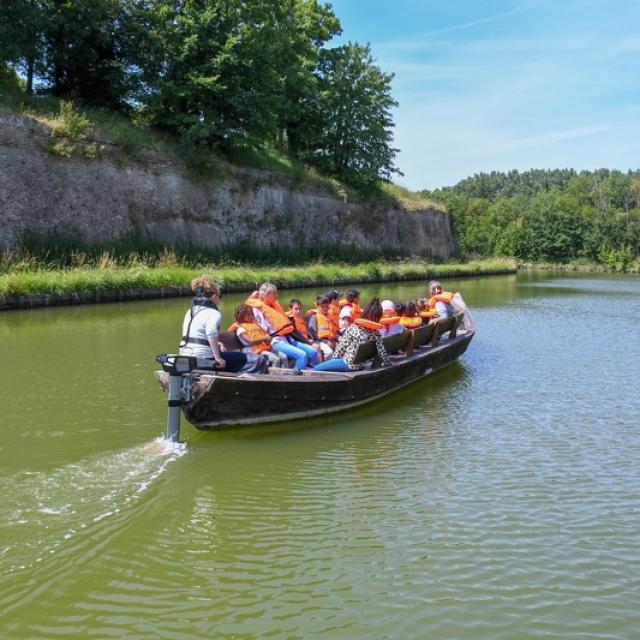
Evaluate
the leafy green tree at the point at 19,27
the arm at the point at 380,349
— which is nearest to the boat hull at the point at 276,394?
the arm at the point at 380,349

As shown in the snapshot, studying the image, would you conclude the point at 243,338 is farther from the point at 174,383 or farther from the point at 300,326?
the point at 300,326

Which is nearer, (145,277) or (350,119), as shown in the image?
(145,277)

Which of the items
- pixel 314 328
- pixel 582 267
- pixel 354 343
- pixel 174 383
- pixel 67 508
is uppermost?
pixel 582 267

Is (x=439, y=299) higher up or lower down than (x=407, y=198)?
lower down

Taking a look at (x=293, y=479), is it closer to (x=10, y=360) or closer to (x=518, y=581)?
(x=518, y=581)

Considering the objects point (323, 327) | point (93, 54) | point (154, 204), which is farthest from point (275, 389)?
point (93, 54)

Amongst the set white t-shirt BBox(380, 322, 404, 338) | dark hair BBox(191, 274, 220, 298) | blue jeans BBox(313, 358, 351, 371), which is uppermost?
dark hair BBox(191, 274, 220, 298)

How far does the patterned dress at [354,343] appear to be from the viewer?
9.20 m

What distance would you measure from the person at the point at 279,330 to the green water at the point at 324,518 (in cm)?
103

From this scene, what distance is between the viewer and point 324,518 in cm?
555

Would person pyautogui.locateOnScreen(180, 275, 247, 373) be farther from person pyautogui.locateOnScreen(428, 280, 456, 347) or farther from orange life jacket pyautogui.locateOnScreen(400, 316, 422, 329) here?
person pyautogui.locateOnScreen(428, 280, 456, 347)

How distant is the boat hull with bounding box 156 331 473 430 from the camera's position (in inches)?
286

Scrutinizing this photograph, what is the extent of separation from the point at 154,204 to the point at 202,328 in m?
23.4

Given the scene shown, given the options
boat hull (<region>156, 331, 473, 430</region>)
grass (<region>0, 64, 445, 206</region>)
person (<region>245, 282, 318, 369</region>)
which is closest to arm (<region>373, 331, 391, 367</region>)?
boat hull (<region>156, 331, 473, 430</region>)
